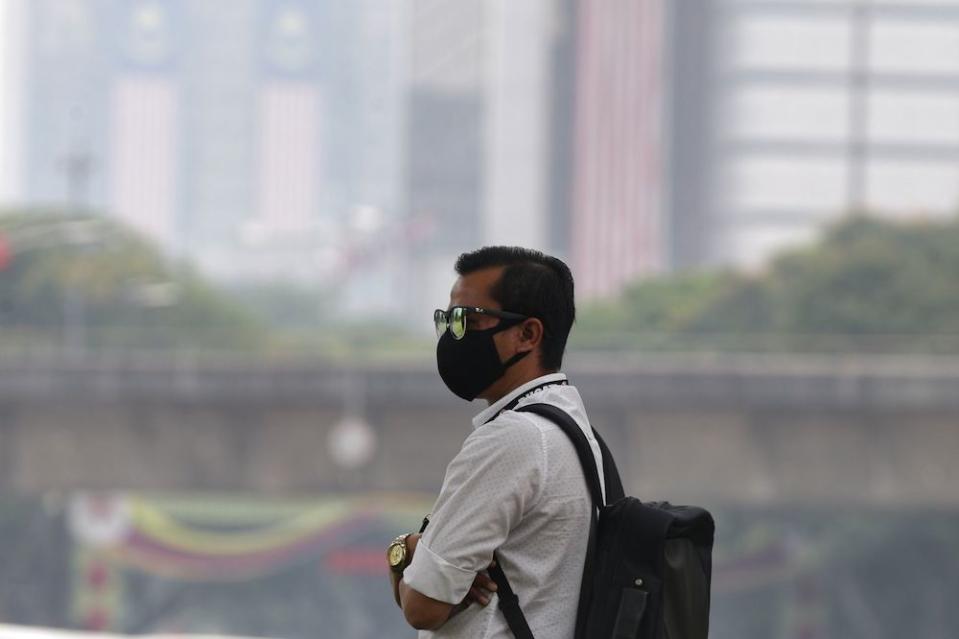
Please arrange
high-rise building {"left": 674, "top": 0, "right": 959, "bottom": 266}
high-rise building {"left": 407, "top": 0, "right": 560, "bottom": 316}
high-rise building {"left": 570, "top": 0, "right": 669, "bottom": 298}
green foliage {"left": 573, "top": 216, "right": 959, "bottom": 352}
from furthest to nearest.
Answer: high-rise building {"left": 407, "top": 0, "right": 560, "bottom": 316}, high-rise building {"left": 570, "top": 0, "right": 669, "bottom": 298}, high-rise building {"left": 674, "top": 0, "right": 959, "bottom": 266}, green foliage {"left": 573, "top": 216, "right": 959, "bottom": 352}

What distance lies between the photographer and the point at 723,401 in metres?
32.7

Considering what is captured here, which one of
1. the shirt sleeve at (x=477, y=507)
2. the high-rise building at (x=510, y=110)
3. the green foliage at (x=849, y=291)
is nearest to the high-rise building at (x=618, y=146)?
the high-rise building at (x=510, y=110)

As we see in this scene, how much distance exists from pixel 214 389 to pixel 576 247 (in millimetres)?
126522

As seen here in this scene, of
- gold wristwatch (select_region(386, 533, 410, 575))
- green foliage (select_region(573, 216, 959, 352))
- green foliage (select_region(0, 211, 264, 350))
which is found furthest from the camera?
green foliage (select_region(0, 211, 264, 350))

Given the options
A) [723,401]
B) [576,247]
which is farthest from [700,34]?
[723,401]

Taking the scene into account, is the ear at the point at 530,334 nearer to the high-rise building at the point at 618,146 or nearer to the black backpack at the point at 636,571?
the black backpack at the point at 636,571

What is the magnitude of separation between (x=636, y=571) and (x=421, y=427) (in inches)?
1207

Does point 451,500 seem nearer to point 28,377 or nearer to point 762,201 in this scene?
point 28,377

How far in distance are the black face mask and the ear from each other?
0.02 m

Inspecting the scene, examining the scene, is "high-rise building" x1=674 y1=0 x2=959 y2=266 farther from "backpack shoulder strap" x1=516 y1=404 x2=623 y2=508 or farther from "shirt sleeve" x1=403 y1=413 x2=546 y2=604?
"shirt sleeve" x1=403 y1=413 x2=546 y2=604

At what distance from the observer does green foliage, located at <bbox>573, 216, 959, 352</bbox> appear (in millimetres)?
72938

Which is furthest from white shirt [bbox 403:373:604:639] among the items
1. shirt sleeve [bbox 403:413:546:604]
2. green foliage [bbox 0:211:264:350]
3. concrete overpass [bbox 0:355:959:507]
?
green foliage [bbox 0:211:264:350]

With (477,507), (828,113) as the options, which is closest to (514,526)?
(477,507)

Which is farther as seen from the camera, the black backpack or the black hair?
the black hair
